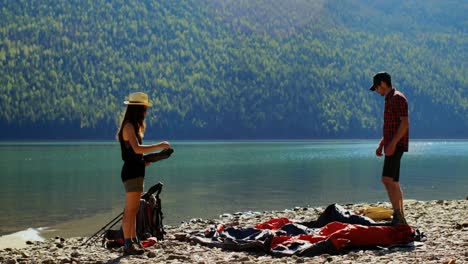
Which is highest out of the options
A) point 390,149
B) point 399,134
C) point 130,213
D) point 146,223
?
point 399,134

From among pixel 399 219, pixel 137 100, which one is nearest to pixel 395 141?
pixel 399 219

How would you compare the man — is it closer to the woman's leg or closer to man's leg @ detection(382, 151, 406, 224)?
man's leg @ detection(382, 151, 406, 224)

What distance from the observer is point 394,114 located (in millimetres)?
11281

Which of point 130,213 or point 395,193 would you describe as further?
point 395,193

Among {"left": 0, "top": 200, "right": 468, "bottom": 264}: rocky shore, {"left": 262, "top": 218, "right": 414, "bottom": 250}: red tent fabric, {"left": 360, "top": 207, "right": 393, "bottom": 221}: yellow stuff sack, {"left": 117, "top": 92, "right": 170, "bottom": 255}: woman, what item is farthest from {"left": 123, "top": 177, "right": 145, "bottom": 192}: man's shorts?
{"left": 360, "top": 207, "right": 393, "bottom": 221}: yellow stuff sack

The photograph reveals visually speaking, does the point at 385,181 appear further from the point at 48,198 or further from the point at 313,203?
the point at 48,198

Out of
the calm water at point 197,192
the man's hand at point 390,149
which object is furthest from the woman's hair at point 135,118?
the calm water at point 197,192

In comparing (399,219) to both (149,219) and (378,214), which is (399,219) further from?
(149,219)

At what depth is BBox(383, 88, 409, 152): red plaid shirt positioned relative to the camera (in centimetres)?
1122

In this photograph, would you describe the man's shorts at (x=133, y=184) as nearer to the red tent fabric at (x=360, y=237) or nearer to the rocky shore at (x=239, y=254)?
the rocky shore at (x=239, y=254)

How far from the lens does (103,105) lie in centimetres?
19612

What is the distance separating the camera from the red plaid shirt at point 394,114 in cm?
1122

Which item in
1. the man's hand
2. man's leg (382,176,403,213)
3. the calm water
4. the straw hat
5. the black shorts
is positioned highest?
the straw hat

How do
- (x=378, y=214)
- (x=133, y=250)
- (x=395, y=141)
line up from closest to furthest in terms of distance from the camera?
1. (x=133, y=250)
2. (x=395, y=141)
3. (x=378, y=214)
